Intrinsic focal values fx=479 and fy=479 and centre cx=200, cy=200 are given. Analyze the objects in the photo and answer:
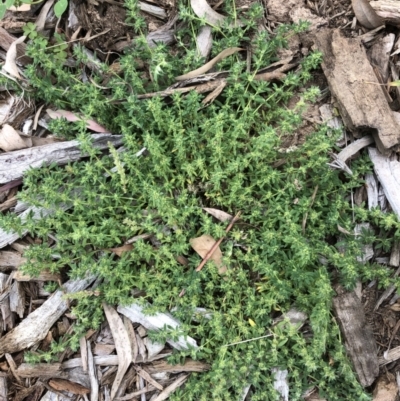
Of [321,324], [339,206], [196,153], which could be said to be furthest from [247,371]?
[196,153]

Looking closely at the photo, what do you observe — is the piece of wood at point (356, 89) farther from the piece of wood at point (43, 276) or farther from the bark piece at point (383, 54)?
the piece of wood at point (43, 276)

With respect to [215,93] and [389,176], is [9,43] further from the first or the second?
[389,176]

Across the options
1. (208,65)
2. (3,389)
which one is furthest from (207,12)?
(3,389)

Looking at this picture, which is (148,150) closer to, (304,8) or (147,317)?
(147,317)

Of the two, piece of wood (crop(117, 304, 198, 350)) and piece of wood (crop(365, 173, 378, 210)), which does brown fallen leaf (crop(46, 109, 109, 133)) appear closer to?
piece of wood (crop(117, 304, 198, 350))

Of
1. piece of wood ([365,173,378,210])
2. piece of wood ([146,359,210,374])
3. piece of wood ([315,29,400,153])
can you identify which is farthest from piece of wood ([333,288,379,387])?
piece of wood ([315,29,400,153])

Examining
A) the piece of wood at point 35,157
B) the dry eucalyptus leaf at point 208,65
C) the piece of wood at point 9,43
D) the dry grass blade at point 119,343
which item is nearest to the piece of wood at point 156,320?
the dry grass blade at point 119,343

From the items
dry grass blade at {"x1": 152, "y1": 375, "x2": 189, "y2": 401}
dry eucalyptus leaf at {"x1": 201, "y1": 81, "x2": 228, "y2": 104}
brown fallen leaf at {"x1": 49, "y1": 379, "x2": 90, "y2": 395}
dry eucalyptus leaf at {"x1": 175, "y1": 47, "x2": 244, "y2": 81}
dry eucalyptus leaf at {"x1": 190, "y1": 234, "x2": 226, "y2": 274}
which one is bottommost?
brown fallen leaf at {"x1": 49, "y1": 379, "x2": 90, "y2": 395}
